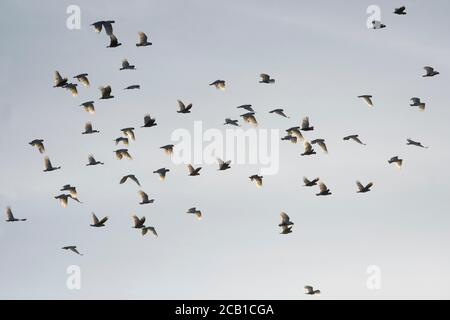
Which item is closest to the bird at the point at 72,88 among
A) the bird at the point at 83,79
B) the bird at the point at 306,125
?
the bird at the point at 83,79

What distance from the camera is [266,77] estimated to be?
198250 millimetres

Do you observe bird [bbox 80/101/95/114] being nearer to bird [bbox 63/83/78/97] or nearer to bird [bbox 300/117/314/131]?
bird [bbox 63/83/78/97]

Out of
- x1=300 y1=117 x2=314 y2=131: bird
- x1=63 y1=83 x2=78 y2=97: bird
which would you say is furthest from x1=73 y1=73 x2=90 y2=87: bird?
x1=300 y1=117 x2=314 y2=131: bird

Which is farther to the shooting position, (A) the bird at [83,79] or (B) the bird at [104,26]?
(A) the bird at [83,79]

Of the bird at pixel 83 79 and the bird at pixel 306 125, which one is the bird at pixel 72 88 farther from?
the bird at pixel 306 125

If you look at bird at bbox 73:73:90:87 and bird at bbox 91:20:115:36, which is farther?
bird at bbox 73:73:90:87

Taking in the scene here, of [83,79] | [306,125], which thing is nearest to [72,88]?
[83,79]
